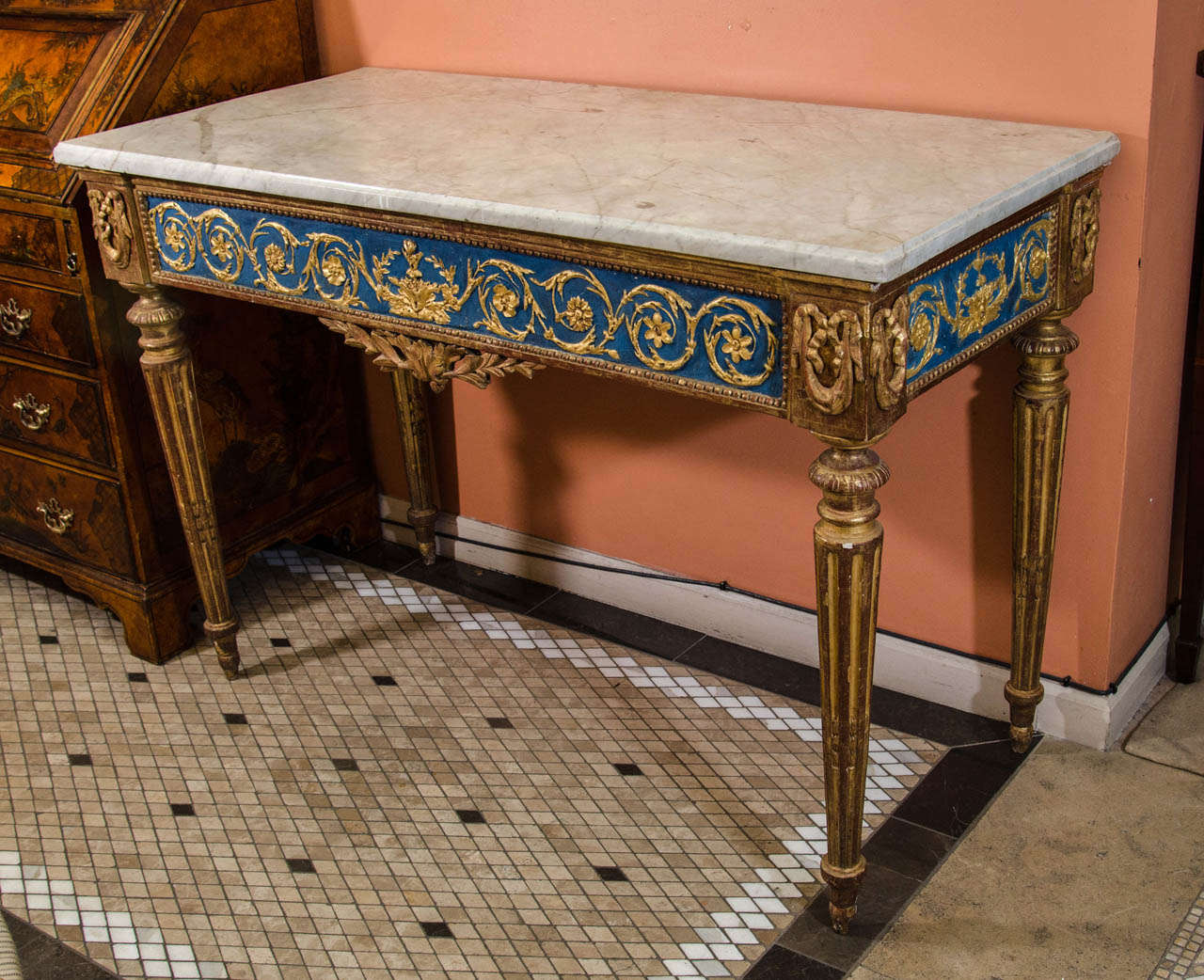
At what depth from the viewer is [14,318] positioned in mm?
2709

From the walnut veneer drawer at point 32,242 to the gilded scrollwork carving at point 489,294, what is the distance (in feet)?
1.09

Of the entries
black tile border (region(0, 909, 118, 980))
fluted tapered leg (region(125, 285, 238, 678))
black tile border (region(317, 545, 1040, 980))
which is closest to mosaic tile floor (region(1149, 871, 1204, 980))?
black tile border (region(317, 545, 1040, 980))

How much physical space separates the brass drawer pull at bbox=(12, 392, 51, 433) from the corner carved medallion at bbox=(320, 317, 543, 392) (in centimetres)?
87

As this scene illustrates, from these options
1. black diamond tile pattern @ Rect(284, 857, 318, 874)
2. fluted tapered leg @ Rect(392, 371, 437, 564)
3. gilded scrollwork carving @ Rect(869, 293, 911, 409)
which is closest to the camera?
gilded scrollwork carving @ Rect(869, 293, 911, 409)

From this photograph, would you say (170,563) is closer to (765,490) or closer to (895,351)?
(765,490)

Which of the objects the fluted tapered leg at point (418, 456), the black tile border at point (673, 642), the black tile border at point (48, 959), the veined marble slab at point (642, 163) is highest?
the veined marble slab at point (642, 163)

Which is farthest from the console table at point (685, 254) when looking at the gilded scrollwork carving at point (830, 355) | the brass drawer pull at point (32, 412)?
the brass drawer pull at point (32, 412)

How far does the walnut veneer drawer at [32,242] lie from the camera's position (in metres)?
2.56

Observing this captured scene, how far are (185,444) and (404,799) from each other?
751 mm

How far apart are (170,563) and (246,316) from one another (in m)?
0.51

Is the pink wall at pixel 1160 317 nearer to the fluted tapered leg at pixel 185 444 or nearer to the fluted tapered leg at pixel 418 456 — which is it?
the fluted tapered leg at pixel 418 456

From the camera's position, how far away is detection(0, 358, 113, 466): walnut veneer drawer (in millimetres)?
2691

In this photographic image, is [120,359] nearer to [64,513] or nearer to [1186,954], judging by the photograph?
[64,513]

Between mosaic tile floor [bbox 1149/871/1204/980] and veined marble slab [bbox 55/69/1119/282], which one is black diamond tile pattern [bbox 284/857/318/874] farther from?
mosaic tile floor [bbox 1149/871/1204/980]
